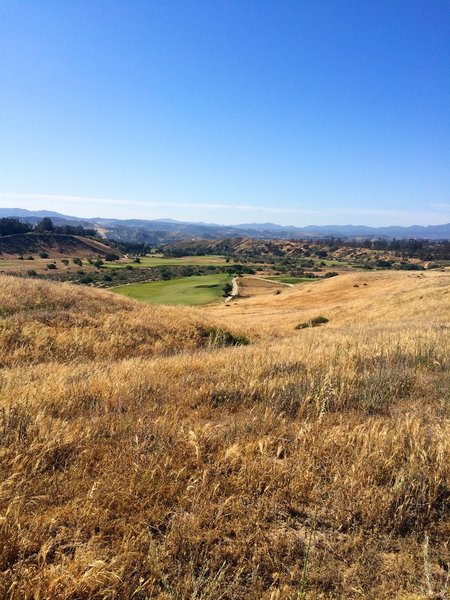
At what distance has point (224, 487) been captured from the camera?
10.3 feet

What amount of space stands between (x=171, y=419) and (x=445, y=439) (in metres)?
2.88

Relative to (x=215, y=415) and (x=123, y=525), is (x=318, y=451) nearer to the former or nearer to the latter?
(x=215, y=415)

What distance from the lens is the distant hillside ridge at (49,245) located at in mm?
154087

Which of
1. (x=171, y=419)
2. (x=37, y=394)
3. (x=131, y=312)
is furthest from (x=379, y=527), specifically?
(x=131, y=312)

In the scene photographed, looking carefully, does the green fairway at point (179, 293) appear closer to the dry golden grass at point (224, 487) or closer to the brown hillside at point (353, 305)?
the brown hillside at point (353, 305)

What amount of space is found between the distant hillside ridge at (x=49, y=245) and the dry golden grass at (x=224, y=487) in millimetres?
167385

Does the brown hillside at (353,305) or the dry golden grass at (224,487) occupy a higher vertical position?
the dry golden grass at (224,487)

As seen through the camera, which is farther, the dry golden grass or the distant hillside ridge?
the distant hillside ridge

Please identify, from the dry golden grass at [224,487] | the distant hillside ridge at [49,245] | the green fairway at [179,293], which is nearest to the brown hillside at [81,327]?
the dry golden grass at [224,487]

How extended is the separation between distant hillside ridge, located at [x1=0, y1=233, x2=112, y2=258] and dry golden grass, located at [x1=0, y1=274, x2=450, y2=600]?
167m

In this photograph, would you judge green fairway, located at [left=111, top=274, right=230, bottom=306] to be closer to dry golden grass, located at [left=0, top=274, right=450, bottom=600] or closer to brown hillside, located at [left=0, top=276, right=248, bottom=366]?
brown hillside, located at [left=0, top=276, right=248, bottom=366]

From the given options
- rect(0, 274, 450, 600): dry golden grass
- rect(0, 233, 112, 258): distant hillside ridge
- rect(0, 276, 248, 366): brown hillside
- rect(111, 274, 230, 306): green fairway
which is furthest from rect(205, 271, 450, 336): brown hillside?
rect(0, 233, 112, 258): distant hillside ridge

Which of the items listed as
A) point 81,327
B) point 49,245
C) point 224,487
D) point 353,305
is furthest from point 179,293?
point 49,245

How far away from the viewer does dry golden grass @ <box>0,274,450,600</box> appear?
7.63 feet
